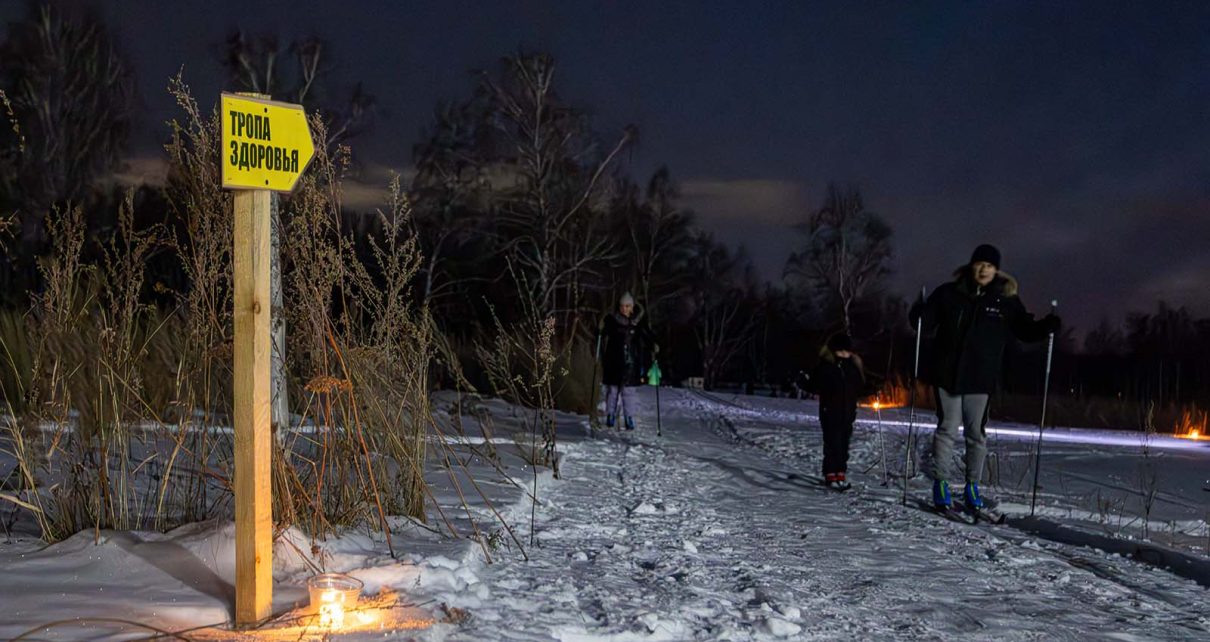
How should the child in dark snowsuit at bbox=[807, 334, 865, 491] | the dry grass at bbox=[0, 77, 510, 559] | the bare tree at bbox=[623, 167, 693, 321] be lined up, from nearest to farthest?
the dry grass at bbox=[0, 77, 510, 559] → the child in dark snowsuit at bbox=[807, 334, 865, 491] → the bare tree at bbox=[623, 167, 693, 321]

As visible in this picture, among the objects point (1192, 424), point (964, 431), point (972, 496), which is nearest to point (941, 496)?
point (972, 496)

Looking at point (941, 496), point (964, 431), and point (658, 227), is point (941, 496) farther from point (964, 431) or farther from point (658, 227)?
point (658, 227)

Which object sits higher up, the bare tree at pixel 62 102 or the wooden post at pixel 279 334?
the bare tree at pixel 62 102

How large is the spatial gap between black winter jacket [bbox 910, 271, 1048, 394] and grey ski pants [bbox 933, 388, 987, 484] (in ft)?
0.31

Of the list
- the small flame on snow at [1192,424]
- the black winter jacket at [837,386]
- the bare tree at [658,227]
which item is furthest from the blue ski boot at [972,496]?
the bare tree at [658,227]

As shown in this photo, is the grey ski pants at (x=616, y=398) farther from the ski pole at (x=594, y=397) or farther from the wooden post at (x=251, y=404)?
the wooden post at (x=251, y=404)

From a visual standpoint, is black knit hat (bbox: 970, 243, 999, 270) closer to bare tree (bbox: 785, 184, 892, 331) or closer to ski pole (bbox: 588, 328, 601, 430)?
ski pole (bbox: 588, 328, 601, 430)

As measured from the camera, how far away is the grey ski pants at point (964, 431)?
7.09m

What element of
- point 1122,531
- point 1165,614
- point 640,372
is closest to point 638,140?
point 640,372

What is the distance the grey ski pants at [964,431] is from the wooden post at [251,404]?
5.13m

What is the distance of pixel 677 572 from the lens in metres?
4.76

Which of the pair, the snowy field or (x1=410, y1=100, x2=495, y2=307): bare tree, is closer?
the snowy field

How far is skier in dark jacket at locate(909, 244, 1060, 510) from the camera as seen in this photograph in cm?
709

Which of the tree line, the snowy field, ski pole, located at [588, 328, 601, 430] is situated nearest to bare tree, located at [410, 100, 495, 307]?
the tree line
